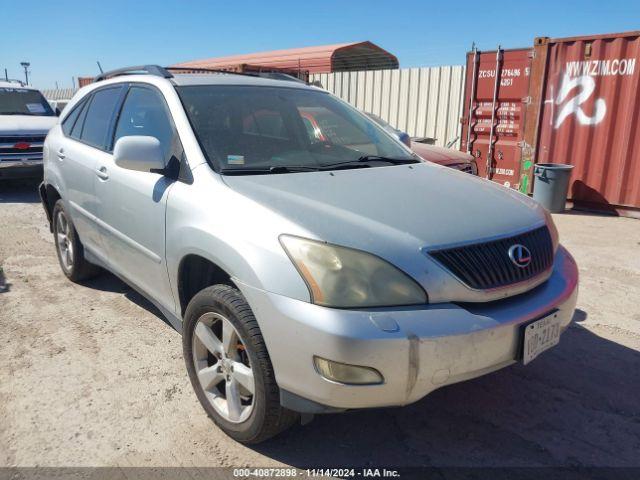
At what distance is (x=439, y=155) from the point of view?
6.91 metres

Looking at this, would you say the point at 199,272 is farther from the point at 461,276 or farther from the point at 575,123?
the point at 575,123

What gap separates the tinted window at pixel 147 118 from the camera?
2957mm

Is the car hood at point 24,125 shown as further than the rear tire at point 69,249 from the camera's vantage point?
A: Yes

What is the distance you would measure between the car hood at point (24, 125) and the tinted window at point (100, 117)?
5.37 m

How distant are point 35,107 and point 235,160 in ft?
29.0

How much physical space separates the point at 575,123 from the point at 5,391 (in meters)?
7.87

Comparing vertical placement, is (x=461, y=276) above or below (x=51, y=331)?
above

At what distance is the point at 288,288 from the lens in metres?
2.01

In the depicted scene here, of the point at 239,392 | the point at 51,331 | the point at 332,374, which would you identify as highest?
the point at 332,374

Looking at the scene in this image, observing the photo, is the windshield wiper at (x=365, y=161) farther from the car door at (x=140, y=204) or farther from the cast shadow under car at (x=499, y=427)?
the cast shadow under car at (x=499, y=427)

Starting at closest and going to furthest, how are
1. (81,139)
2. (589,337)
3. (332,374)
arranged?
(332,374)
(589,337)
(81,139)

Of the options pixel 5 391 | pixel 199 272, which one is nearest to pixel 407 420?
pixel 199 272

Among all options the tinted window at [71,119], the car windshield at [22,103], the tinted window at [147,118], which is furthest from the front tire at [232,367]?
the car windshield at [22,103]

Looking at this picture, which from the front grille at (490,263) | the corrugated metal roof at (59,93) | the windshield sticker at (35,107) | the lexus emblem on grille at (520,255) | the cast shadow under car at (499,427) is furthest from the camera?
the corrugated metal roof at (59,93)
